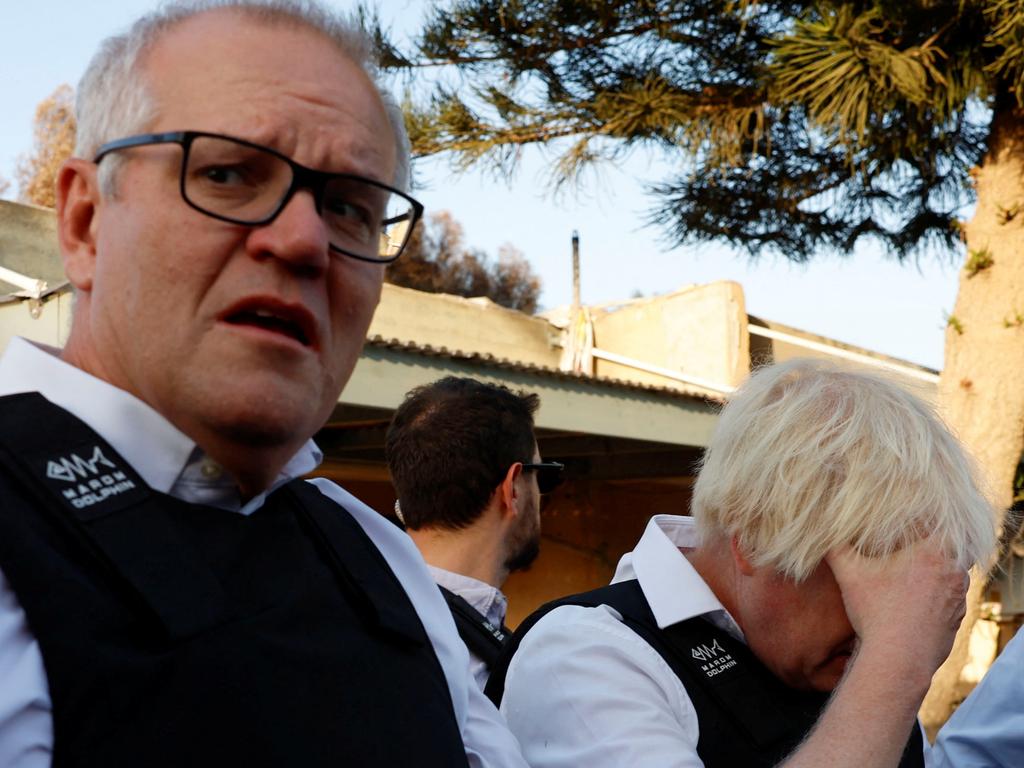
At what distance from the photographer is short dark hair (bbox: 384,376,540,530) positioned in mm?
2822

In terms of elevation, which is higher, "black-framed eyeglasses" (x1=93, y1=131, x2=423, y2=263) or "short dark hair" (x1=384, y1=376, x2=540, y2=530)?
"black-framed eyeglasses" (x1=93, y1=131, x2=423, y2=263)

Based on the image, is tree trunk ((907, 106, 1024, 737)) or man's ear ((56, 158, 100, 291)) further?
tree trunk ((907, 106, 1024, 737))

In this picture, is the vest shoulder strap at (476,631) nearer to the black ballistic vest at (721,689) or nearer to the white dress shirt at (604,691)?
the black ballistic vest at (721,689)

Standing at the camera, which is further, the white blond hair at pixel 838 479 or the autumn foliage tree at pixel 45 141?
the autumn foliage tree at pixel 45 141

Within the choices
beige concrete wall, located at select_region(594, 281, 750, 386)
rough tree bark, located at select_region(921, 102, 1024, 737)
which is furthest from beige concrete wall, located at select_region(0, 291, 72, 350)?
beige concrete wall, located at select_region(594, 281, 750, 386)

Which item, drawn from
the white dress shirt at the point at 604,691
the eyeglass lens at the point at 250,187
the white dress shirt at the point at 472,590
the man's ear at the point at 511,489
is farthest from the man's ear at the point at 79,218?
the man's ear at the point at 511,489

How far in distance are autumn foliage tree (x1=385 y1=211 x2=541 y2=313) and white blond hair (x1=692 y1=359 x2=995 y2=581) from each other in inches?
1018

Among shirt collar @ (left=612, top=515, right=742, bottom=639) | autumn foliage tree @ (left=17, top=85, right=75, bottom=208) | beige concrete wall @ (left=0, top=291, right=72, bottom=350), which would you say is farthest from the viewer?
autumn foliage tree @ (left=17, top=85, right=75, bottom=208)

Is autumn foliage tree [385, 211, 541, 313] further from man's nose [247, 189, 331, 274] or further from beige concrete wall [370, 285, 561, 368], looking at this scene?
man's nose [247, 189, 331, 274]

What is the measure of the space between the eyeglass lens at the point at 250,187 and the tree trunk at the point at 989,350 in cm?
636

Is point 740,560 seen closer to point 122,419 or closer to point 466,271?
point 122,419

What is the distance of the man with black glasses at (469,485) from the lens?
2791 millimetres

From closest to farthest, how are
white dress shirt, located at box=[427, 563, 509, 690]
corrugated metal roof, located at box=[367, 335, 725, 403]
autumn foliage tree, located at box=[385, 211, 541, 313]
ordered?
white dress shirt, located at box=[427, 563, 509, 690] → corrugated metal roof, located at box=[367, 335, 725, 403] → autumn foliage tree, located at box=[385, 211, 541, 313]

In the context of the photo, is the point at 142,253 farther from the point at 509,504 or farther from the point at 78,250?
the point at 509,504
